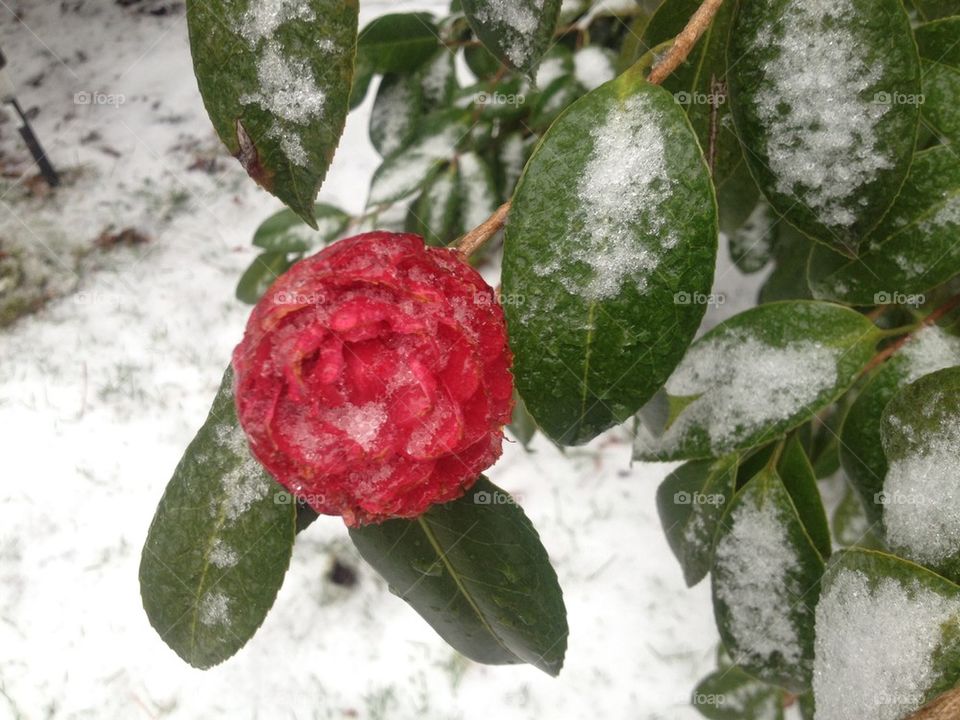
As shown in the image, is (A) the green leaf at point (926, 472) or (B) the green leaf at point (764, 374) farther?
(B) the green leaf at point (764, 374)

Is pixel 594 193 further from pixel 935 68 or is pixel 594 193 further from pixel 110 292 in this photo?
pixel 110 292

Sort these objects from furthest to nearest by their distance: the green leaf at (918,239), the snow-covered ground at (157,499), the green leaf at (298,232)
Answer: the snow-covered ground at (157,499)
the green leaf at (298,232)
the green leaf at (918,239)

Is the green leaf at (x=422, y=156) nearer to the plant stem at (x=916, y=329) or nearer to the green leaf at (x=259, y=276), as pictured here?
the green leaf at (x=259, y=276)

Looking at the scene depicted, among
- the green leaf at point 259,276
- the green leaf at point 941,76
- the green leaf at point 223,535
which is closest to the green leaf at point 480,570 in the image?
the green leaf at point 223,535

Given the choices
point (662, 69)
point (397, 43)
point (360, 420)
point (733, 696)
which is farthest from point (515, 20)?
point (733, 696)

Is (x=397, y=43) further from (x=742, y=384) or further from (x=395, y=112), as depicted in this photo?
(x=742, y=384)

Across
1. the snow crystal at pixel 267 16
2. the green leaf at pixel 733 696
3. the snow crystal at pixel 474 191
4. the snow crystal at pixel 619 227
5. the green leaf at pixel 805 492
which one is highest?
the snow crystal at pixel 267 16

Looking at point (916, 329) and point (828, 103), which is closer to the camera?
point (828, 103)

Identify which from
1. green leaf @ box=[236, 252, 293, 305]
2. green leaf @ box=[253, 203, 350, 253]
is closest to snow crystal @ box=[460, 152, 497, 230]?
green leaf @ box=[253, 203, 350, 253]
